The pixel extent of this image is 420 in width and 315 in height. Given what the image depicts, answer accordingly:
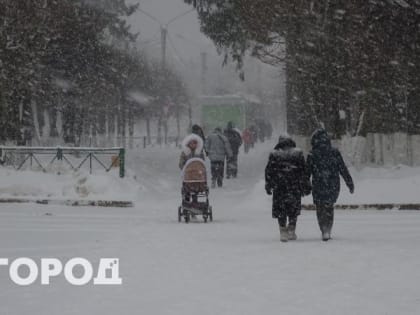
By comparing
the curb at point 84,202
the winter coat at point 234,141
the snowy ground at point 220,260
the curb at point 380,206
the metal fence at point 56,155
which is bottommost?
the snowy ground at point 220,260

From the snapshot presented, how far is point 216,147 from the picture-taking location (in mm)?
23141

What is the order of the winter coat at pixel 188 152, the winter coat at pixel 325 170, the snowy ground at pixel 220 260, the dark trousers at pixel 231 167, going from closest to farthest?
the snowy ground at pixel 220 260
the winter coat at pixel 325 170
the winter coat at pixel 188 152
the dark trousers at pixel 231 167

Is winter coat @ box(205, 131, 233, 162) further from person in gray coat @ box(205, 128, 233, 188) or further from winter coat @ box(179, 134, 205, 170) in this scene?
winter coat @ box(179, 134, 205, 170)

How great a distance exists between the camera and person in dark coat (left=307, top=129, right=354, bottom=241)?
457 inches

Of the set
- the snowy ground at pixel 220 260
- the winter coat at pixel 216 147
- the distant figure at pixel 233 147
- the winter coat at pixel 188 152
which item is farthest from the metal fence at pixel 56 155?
the distant figure at pixel 233 147

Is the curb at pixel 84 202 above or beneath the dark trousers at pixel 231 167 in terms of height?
beneath

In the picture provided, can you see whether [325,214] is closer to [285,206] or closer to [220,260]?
[285,206]

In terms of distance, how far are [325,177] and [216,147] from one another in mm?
11562

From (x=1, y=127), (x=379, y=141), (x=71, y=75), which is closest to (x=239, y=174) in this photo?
(x=379, y=141)

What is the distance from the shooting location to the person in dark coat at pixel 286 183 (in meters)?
11.7

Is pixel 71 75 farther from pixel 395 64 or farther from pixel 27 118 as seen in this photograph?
pixel 395 64

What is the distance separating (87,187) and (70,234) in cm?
654

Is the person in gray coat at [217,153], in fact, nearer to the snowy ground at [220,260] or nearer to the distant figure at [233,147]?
the distant figure at [233,147]

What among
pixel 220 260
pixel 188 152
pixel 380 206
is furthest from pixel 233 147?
pixel 220 260
